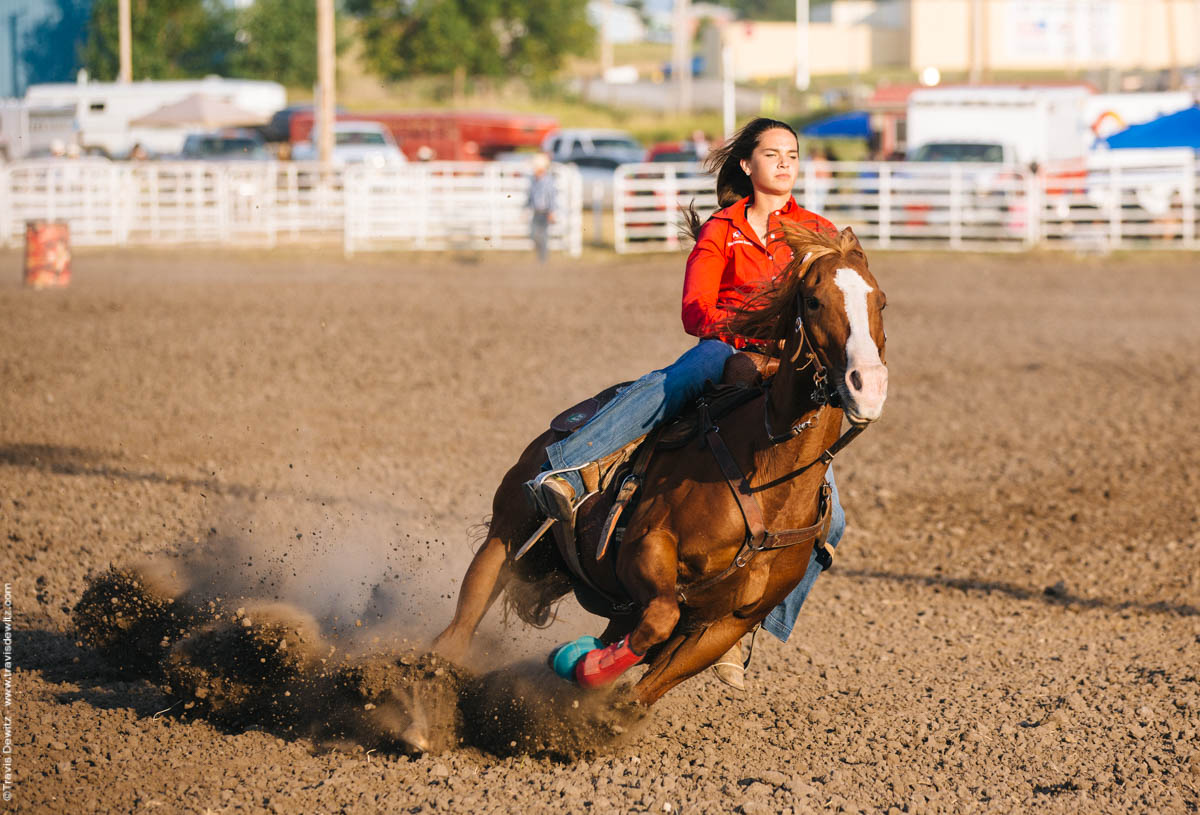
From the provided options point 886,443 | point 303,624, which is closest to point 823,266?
point 303,624

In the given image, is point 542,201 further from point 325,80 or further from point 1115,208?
point 1115,208

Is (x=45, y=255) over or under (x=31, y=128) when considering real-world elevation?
under

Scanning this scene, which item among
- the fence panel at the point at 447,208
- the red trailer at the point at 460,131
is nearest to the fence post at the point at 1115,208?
the fence panel at the point at 447,208

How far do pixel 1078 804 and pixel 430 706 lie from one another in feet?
7.31

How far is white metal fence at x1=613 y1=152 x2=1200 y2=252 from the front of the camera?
2403 cm

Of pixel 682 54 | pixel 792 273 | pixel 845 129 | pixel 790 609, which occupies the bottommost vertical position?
pixel 790 609

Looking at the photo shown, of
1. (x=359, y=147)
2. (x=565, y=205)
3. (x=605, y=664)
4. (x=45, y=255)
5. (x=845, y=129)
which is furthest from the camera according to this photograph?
(x=845, y=129)

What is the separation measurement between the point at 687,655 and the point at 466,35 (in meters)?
59.3

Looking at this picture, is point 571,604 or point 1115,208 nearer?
point 571,604

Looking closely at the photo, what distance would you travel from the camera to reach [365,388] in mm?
11969

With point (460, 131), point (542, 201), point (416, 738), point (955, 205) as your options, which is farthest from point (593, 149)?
point (416, 738)

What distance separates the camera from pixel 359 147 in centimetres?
3659

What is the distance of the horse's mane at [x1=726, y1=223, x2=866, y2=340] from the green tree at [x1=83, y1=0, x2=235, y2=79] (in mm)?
48578

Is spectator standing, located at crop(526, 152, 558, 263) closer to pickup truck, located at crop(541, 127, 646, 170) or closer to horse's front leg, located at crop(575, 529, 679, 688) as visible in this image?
pickup truck, located at crop(541, 127, 646, 170)
